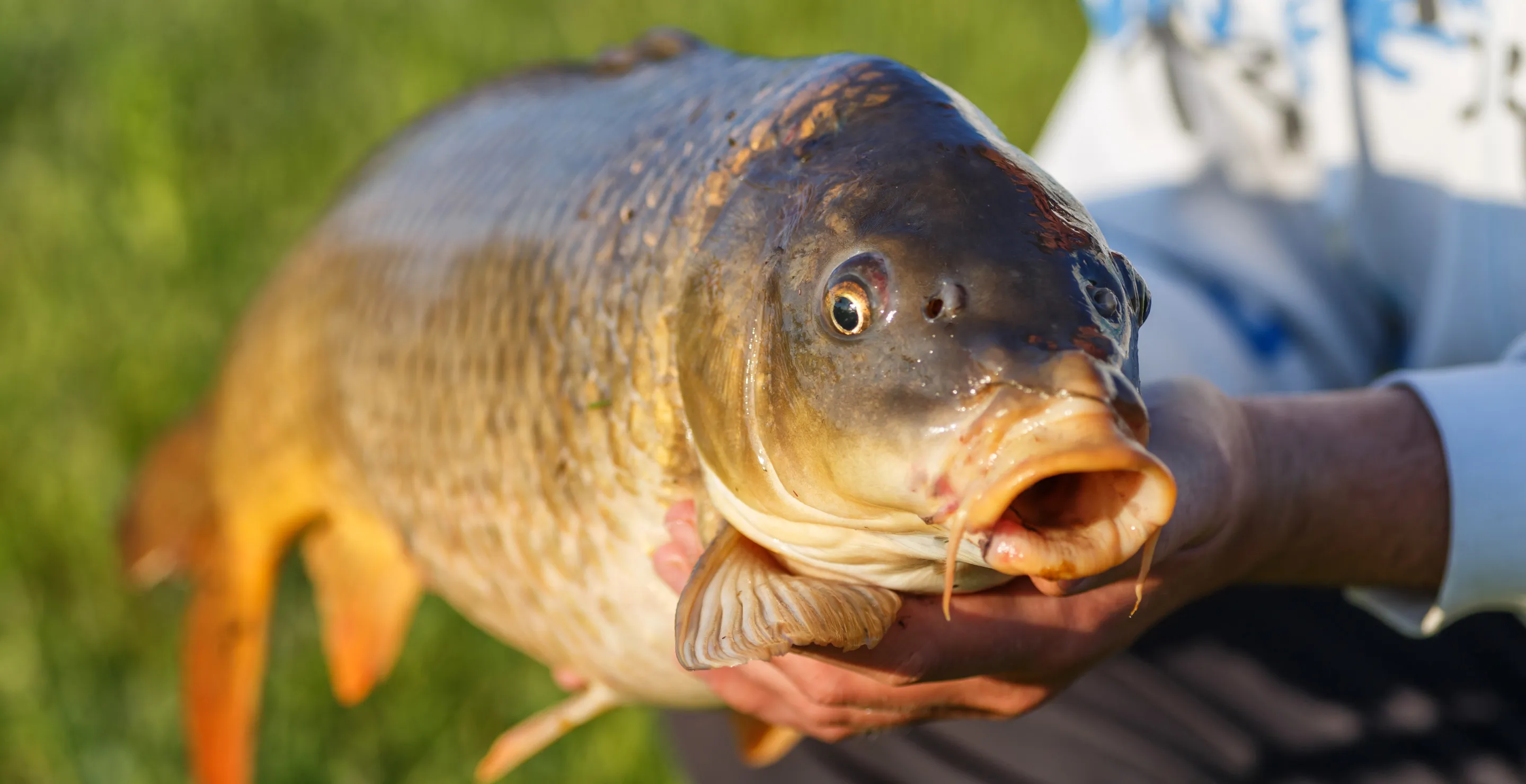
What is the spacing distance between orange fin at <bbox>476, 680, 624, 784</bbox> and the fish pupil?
0.71 m

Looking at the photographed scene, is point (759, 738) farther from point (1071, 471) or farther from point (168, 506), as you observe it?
point (168, 506)

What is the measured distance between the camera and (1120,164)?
2041 millimetres

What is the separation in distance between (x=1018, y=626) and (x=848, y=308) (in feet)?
1.26

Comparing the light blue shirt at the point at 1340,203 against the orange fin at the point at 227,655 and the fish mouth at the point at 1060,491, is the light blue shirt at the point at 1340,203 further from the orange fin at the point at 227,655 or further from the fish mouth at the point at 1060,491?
the orange fin at the point at 227,655

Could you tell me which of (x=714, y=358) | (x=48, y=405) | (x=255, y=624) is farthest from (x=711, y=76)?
(x=48, y=405)

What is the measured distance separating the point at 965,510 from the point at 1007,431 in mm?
59

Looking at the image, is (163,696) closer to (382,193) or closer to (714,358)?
(382,193)

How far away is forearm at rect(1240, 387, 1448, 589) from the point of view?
1.37 m

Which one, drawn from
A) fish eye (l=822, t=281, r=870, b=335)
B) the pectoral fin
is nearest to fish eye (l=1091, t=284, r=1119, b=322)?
fish eye (l=822, t=281, r=870, b=335)

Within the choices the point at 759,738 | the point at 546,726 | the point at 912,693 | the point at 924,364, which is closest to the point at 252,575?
the point at 546,726

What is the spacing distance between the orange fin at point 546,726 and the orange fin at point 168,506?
0.88 m

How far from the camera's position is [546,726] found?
1614 millimetres

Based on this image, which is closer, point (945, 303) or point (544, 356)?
point (945, 303)

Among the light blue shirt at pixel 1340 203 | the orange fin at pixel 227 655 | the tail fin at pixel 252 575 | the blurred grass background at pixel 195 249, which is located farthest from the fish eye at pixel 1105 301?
the blurred grass background at pixel 195 249
